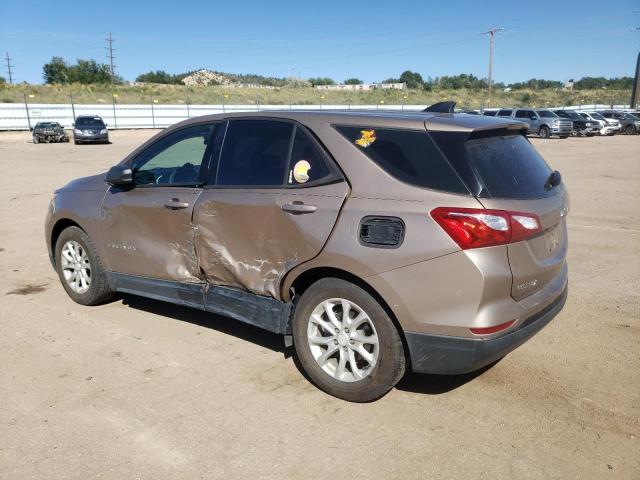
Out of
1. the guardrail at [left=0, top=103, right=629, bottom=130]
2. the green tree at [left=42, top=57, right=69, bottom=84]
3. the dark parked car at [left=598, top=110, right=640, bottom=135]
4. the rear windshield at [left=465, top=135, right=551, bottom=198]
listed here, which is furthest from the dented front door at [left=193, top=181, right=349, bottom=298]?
the green tree at [left=42, top=57, right=69, bottom=84]

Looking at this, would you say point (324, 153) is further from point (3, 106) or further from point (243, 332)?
point (3, 106)

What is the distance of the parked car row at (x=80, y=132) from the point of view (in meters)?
31.8

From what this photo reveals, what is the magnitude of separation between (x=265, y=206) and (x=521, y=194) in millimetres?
1631

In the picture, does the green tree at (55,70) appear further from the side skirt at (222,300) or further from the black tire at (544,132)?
the side skirt at (222,300)

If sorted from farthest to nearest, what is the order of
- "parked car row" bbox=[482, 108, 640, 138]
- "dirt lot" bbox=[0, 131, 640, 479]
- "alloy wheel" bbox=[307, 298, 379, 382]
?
"parked car row" bbox=[482, 108, 640, 138] < "alloy wheel" bbox=[307, 298, 379, 382] < "dirt lot" bbox=[0, 131, 640, 479]

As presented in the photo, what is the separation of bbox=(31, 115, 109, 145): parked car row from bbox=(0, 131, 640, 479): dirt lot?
93.8 feet

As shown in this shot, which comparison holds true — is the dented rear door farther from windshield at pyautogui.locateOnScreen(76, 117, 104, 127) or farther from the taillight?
windshield at pyautogui.locateOnScreen(76, 117, 104, 127)

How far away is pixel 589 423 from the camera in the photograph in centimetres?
337

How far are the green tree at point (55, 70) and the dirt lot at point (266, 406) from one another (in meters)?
97.0

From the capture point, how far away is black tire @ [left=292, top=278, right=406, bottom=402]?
3.43 m

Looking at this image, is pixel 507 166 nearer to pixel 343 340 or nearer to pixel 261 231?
pixel 343 340

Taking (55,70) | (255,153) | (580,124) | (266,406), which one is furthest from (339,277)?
(55,70)

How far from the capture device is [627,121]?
38.5 meters

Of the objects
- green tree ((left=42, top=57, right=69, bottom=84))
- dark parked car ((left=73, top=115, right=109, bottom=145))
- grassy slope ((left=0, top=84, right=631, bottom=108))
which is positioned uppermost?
green tree ((left=42, top=57, right=69, bottom=84))
